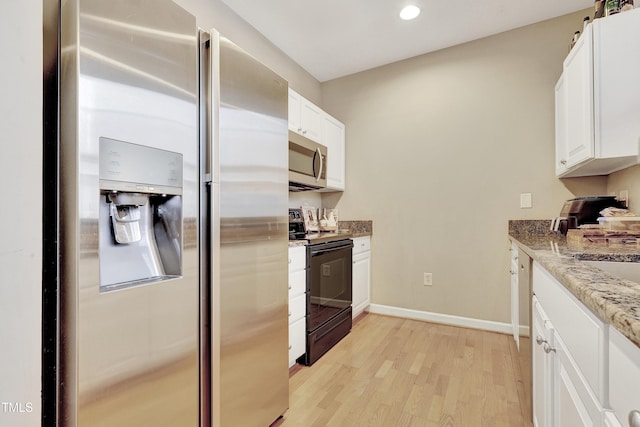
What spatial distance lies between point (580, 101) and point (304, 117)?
1914 mm

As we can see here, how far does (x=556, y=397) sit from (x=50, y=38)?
76.1 inches

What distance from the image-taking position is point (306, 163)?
2.71 m

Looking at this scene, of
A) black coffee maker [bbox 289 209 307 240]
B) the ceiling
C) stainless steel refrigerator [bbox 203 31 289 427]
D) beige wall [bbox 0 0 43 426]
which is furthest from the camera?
black coffee maker [bbox 289 209 307 240]

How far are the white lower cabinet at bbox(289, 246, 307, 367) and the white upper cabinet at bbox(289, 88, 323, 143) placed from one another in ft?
3.56

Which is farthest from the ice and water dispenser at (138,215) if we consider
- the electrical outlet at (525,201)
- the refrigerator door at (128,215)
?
the electrical outlet at (525,201)

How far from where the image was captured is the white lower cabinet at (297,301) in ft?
6.54

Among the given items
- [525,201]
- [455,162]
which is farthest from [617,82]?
[455,162]

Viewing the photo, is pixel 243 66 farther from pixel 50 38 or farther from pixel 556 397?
pixel 556 397

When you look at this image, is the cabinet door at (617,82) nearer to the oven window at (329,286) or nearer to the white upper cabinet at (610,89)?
the white upper cabinet at (610,89)

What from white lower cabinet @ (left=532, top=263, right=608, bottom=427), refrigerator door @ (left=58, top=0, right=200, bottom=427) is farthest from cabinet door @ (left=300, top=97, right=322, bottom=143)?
white lower cabinet @ (left=532, top=263, right=608, bottom=427)

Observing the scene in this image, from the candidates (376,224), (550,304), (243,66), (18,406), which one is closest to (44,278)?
(18,406)

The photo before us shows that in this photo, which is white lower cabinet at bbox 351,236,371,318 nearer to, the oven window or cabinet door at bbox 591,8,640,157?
the oven window

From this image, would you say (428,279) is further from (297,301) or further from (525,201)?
(297,301)

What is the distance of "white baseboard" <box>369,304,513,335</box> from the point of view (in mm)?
2721
